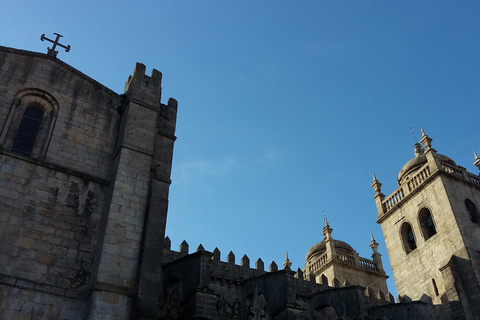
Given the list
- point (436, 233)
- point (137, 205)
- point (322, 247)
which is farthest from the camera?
point (322, 247)

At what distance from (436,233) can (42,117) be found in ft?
63.8

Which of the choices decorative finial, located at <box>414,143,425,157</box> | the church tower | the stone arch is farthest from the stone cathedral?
decorative finial, located at <box>414,143,425,157</box>

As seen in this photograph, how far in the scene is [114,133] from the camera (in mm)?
14344

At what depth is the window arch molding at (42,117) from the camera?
12.9m

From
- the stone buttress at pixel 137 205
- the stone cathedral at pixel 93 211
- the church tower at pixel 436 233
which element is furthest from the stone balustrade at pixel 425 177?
the stone buttress at pixel 137 205

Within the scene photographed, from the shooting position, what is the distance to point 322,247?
108ft

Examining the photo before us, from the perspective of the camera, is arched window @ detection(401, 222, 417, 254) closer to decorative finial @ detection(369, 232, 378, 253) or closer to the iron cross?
decorative finial @ detection(369, 232, 378, 253)

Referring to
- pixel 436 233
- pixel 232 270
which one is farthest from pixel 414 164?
pixel 232 270

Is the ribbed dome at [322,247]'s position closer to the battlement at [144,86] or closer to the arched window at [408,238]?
the arched window at [408,238]

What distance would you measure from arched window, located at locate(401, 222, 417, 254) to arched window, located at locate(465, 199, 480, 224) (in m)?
3.08

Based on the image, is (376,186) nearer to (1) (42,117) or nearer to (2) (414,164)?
(2) (414,164)

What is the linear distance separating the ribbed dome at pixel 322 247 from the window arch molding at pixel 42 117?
21.3 m

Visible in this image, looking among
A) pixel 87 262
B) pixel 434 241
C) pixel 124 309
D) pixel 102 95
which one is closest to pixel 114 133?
pixel 102 95

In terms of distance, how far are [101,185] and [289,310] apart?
7.69 m
